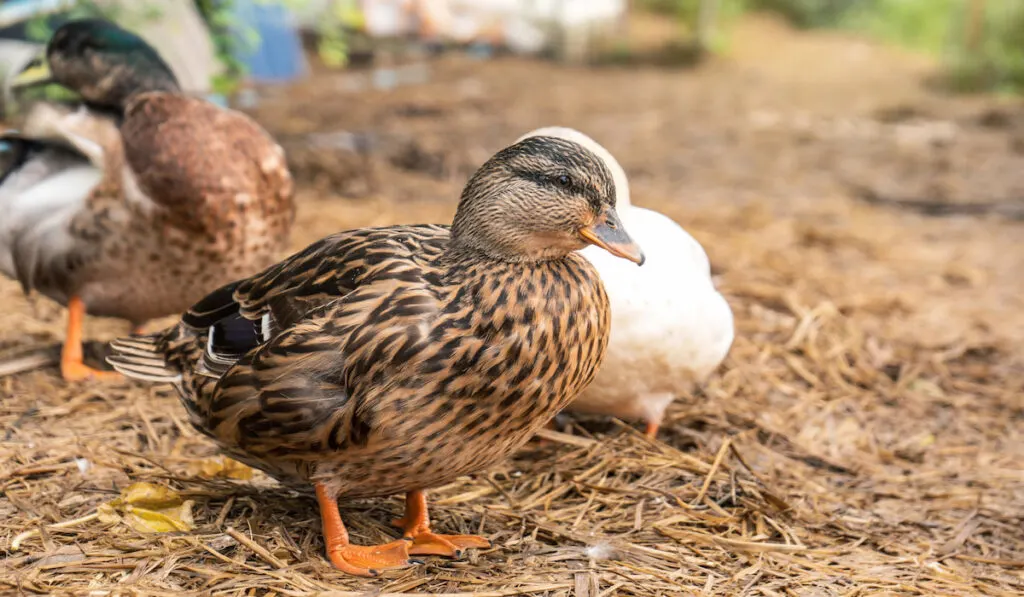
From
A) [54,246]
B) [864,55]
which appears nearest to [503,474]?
[54,246]

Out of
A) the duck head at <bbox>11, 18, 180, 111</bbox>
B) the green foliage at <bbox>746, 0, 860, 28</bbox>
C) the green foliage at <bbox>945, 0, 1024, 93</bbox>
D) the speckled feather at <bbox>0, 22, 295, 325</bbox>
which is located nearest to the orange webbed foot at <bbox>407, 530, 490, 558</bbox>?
the speckled feather at <bbox>0, 22, 295, 325</bbox>

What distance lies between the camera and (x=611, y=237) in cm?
247

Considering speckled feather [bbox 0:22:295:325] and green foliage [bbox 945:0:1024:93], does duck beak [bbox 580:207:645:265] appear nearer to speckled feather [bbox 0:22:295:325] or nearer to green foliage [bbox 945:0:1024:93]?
speckled feather [bbox 0:22:295:325]

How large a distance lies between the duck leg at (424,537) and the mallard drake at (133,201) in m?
1.43

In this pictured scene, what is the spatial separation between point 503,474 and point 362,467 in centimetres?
88

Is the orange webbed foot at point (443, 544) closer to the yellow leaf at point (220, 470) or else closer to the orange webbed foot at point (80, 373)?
the yellow leaf at point (220, 470)

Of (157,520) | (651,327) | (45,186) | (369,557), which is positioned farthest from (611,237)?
(45,186)

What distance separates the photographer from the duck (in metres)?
3.27

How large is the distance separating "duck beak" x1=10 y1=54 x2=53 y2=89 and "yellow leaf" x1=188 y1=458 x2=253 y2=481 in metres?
1.99

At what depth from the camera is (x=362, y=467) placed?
2.52 metres

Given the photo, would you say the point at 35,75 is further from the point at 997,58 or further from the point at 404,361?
the point at 997,58

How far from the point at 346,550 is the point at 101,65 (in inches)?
99.0

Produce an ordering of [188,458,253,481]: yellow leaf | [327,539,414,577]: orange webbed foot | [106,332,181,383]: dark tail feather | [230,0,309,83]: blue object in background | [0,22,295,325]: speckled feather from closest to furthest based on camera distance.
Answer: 1. [327,539,414,577]: orange webbed foot
2. [106,332,181,383]: dark tail feather
3. [188,458,253,481]: yellow leaf
4. [0,22,295,325]: speckled feather
5. [230,0,309,83]: blue object in background

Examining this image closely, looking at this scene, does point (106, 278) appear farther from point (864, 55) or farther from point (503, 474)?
point (864, 55)
